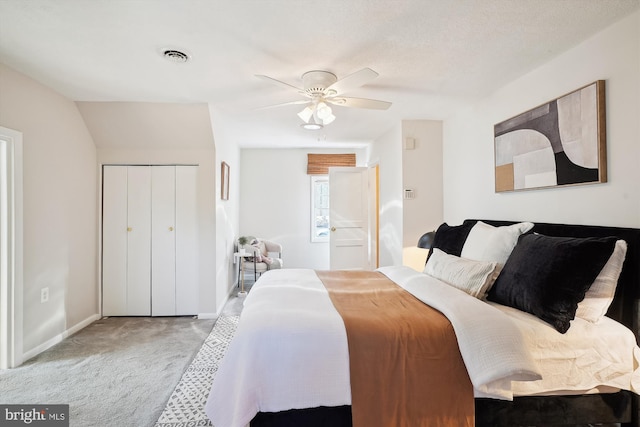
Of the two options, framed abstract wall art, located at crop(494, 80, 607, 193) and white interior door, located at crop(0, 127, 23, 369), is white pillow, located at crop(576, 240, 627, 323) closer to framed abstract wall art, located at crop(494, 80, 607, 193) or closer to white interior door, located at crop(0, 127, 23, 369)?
framed abstract wall art, located at crop(494, 80, 607, 193)

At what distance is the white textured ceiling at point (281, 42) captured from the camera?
1.74 m

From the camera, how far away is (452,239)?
285cm

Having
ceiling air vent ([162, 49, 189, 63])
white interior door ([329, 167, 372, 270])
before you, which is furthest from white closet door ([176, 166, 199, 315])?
white interior door ([329, 167, 372, 270])

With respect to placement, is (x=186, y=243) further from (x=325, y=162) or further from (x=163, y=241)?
(x=325, y=162)

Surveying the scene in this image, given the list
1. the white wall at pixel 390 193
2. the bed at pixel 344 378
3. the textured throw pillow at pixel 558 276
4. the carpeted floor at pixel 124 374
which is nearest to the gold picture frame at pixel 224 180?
the carpeted floor at pixel 124 374

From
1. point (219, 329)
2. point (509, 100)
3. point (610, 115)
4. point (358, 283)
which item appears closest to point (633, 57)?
point (610, 115)

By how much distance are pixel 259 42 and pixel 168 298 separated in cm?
296

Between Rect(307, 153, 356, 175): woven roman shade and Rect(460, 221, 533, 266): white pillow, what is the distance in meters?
3.53

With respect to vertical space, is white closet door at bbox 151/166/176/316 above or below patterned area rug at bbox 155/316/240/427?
above

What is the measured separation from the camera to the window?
231 inches

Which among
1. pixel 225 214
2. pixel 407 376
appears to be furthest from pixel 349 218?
pixel 407 376

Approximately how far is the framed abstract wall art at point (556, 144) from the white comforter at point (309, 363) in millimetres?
1210

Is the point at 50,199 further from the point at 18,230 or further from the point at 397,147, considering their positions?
the point at 397,147

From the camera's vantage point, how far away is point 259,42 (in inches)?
81.7
